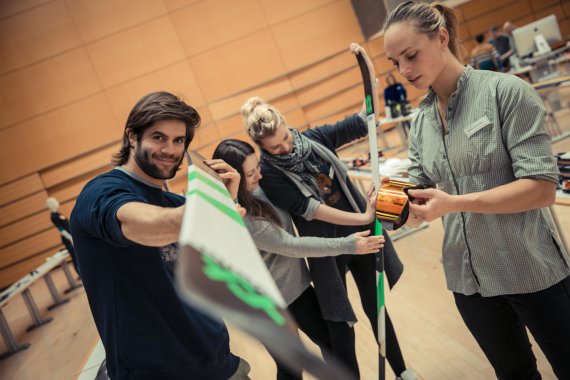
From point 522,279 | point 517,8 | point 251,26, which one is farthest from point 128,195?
point 517,8

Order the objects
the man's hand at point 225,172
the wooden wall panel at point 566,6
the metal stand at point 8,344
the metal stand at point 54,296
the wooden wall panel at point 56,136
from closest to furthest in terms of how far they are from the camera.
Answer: the man's hand at point 225,172 → the metal stand at point 8,344 → the metal stand at point 54,296 → the wooden wall panel at point 56,136 → the wooden wall panel at point 566,6

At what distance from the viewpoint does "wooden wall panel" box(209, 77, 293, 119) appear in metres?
8.65

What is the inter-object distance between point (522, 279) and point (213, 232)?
1020 mm

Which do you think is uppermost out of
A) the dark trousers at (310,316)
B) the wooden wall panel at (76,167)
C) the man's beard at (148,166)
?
the wooden wall panel at (76,167)

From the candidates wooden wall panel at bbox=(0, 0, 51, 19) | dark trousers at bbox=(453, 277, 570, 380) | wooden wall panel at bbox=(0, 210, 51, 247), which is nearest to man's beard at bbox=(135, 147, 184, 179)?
dark trousers at bbox=(453, 277, 570, 380)

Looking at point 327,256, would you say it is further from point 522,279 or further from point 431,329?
point 431,329

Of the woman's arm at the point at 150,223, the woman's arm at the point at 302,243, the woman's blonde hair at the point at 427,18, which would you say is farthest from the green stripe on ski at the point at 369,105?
the woman's arm at the point at 150,223

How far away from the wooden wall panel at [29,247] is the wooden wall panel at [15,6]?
4.00 metres

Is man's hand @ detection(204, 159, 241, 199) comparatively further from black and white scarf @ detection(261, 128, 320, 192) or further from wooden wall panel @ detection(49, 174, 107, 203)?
wooden wall panel @ detection(49, 174, 107, 203)

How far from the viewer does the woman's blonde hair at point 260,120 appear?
178 cm

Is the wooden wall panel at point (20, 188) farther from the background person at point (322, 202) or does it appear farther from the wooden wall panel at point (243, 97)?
the background person at point (322, 202)

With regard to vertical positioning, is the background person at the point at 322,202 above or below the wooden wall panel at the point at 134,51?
below

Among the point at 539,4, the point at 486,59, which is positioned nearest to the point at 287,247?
the point at 486,59

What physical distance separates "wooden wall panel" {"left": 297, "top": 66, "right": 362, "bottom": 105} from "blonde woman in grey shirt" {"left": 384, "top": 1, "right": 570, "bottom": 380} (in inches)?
308
